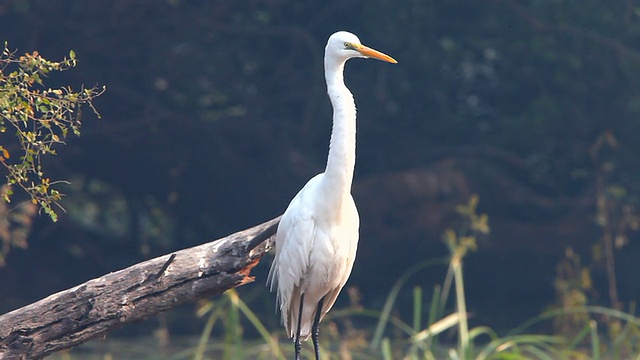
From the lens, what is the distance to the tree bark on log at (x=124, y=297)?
8.11 ft

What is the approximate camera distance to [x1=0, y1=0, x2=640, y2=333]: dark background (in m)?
7.16

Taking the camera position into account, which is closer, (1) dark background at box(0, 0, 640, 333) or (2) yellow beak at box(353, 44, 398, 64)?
(2) yellow beak at box(353, 44, 398, 64)

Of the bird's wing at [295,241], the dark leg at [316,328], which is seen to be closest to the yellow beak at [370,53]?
the bird's wing at [295,241]

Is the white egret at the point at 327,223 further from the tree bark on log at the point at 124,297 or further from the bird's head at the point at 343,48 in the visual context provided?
the tree bark on log at the point at 124,297

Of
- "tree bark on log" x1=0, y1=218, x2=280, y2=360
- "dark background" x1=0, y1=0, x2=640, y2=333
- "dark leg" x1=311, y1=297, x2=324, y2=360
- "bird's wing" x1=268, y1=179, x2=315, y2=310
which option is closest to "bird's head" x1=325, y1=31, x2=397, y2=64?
"bird's wing" x1=268, y1=179, x2=315, y2=310

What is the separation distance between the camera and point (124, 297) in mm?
2508

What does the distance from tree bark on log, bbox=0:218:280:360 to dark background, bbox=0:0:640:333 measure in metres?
4.54

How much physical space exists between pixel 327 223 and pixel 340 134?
372 mm

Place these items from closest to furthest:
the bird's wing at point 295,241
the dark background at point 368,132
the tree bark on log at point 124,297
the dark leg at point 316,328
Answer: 1. the tree bark on log at point 124,297
2. the bird's wing at point 295,241
3. the dark leg at point 316,328
4. the dark background at point 368,132

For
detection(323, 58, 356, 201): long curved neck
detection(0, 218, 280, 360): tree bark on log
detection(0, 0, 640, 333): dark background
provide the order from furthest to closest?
detection(0, 0, 640, 333): dark background → detection(323, 58, 356, 201): long curved neck → detection(0, 218, 280, 360): tree bark on log

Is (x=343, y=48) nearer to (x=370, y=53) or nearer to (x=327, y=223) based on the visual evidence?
(x=370, y=53)

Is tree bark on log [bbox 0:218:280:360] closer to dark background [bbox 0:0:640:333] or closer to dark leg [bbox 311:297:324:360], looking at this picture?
dark leg [bbox 311:297:324:360]

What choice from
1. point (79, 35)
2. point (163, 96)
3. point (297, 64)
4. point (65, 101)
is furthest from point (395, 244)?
point (65, 101)

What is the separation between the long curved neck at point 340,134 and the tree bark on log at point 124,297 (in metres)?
0.53
